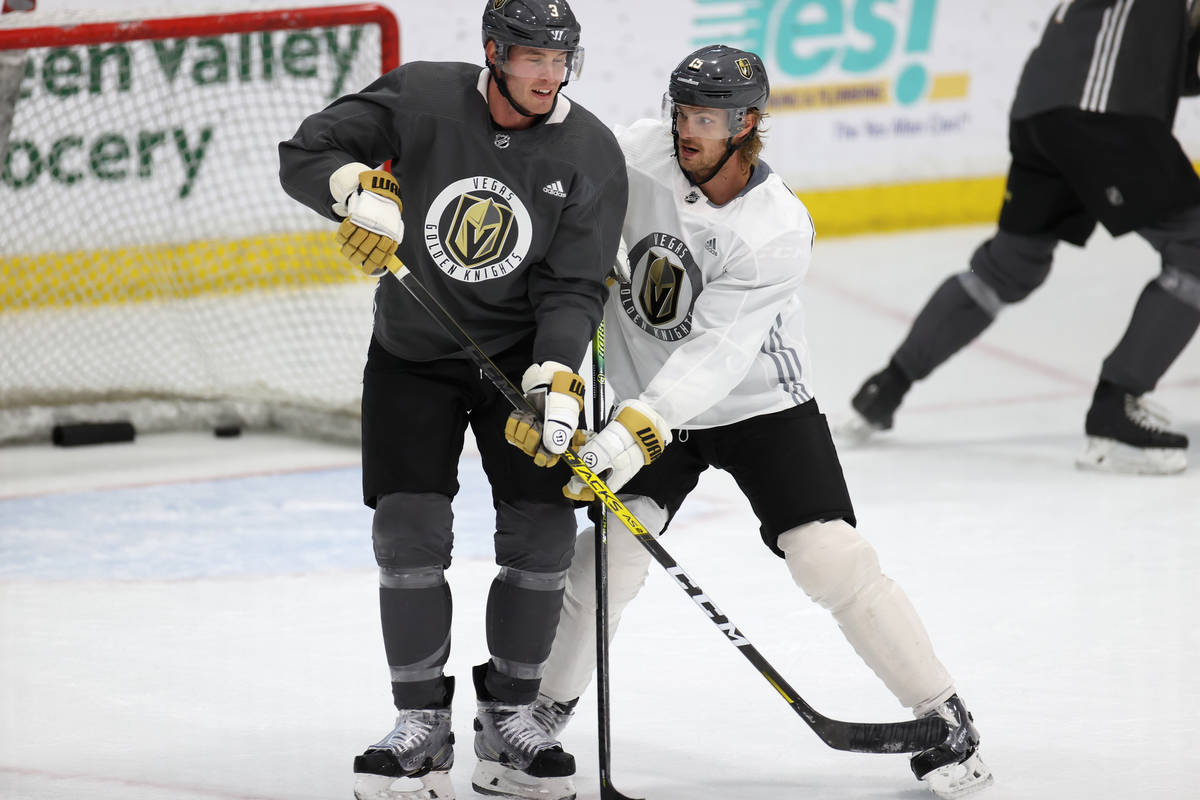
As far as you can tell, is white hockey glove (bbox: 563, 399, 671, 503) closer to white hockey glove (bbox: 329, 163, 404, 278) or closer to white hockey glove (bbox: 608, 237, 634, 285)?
white hockey glove (bbox: 608, 237, 634, 285)

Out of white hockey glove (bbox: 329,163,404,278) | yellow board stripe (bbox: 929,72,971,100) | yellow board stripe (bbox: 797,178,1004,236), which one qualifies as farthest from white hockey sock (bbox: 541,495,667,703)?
yellow board stripe (bbox: 929,72,971,100)

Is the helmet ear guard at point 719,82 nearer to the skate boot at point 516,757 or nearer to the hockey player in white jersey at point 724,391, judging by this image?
the hockey player in white jersey at point 724,391

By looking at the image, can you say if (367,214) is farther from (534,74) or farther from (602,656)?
(602,656)

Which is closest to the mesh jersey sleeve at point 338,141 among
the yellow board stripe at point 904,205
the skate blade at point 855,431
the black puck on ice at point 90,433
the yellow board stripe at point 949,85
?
the black puck on ice at point 90,433

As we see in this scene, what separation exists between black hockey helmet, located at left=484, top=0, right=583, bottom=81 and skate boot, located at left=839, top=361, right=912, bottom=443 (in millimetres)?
2246

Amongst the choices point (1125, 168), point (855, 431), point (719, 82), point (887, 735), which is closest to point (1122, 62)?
point (1125, 168)

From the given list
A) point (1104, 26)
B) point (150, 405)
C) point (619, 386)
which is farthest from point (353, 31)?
point (619, 386)

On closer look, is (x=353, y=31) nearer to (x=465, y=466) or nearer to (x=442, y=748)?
(x=465, y=466)

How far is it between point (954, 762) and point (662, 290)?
791mm

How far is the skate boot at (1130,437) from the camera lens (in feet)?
13.6

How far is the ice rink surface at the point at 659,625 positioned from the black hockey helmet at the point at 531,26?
0.69 m

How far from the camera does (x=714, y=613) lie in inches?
97.0

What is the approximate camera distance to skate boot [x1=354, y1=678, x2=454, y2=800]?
2.35 metres

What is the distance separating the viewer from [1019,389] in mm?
4992
